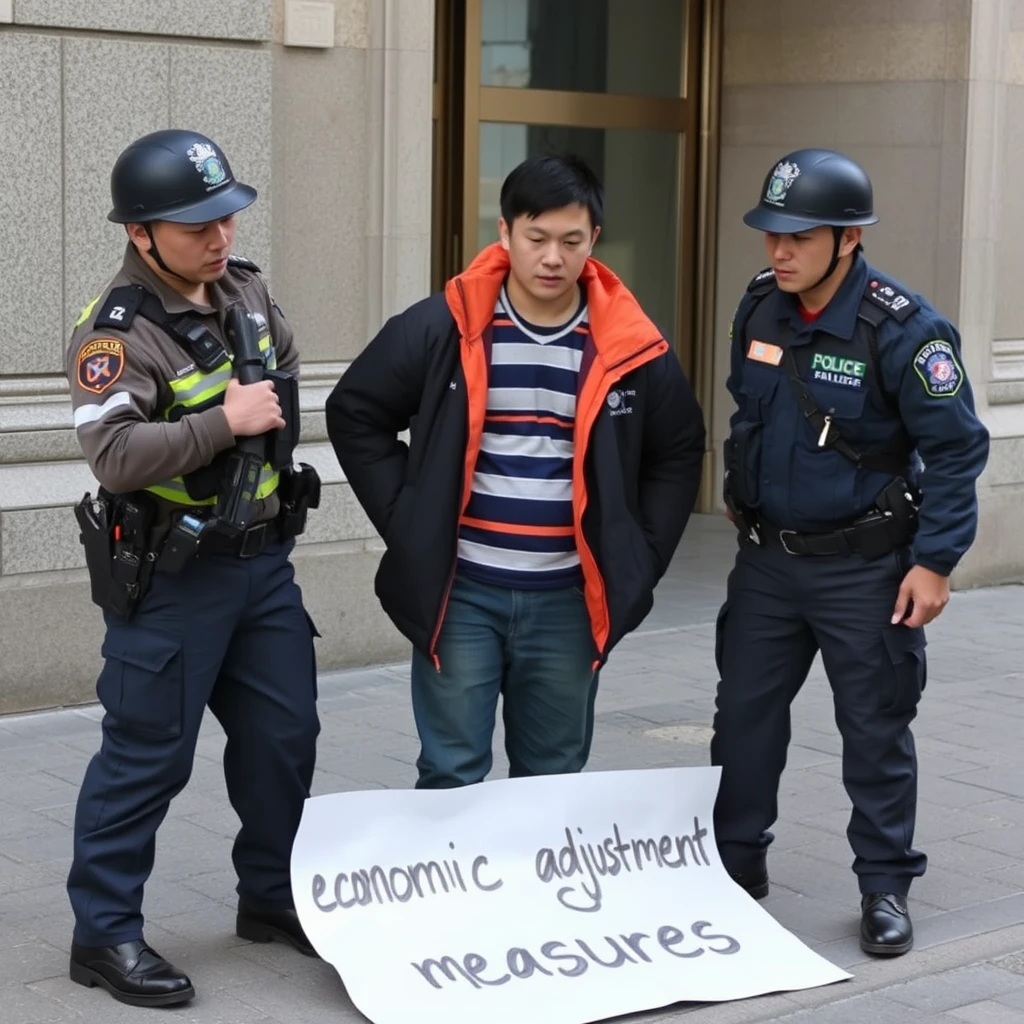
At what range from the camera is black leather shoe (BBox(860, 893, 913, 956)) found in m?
4.67

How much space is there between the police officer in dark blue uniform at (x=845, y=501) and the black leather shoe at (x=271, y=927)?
1.13 m

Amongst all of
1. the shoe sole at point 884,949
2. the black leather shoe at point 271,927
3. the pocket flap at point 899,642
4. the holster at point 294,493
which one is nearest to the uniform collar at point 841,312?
the pocket flap at point 899,642

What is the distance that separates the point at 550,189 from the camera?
420 cm

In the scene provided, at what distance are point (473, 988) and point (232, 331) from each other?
59.6 inches

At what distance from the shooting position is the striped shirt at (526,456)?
4387mm

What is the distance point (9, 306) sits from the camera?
6.81 meters

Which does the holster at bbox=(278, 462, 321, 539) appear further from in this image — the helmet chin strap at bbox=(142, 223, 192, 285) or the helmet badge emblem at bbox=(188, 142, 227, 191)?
the helmet badge emblem at bbox=(188, 142, 227, 191)

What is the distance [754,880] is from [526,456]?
4.46ft

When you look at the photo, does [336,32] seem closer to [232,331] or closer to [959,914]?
[232,331]

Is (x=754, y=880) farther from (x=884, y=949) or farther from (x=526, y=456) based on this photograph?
(x=526, y=456)

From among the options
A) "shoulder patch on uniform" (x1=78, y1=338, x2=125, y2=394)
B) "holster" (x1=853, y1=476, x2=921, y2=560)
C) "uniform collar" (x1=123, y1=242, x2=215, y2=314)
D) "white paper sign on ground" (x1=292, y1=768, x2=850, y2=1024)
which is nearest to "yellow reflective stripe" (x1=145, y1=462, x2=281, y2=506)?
"shoulder patch on uniform" (x1=78, y1=338, x2=125, y2=394)

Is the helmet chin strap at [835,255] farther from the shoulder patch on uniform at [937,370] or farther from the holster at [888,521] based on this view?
the holster at [888,521]

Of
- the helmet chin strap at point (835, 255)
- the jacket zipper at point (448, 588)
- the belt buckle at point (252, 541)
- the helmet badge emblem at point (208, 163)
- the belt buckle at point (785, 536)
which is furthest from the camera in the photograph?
the belt buckle at point (785, 536)

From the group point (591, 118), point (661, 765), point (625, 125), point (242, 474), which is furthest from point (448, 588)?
point (625, 125)
